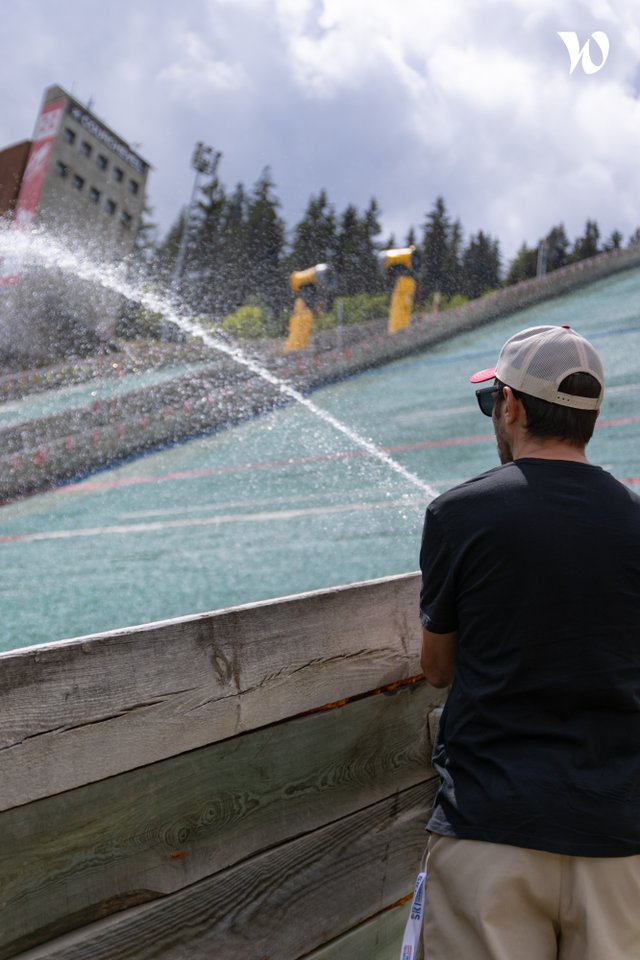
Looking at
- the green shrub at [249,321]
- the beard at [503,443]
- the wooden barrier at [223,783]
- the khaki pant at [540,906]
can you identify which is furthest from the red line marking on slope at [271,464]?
the green shrub at [249,321]

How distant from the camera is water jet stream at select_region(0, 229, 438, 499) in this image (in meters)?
14.4

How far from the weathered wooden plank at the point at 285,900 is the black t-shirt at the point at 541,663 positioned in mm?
370

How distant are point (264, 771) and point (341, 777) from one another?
20cm

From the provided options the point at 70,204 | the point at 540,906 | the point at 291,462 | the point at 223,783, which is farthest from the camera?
the point at 70,204

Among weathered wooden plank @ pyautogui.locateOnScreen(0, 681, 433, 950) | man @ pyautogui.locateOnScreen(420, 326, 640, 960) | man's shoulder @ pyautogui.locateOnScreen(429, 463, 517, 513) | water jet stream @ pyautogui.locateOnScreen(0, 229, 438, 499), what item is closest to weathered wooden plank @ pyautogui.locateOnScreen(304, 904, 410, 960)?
weathered wooden plank @ pyautogui.locateOnScreen(0, 681, 433, 950)

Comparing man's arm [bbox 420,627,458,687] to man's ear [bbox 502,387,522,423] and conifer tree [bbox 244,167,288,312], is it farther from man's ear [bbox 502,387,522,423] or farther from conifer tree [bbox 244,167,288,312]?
conifer tree [bbox 244,167,288,312]

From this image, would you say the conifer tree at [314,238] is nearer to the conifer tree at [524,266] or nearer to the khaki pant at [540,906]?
the conifer tree at [524,266]

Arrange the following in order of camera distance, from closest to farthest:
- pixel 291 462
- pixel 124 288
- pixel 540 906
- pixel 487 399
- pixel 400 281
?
pixel 540 906, pixel 487 399, pixel 291 462, pixel 400 281, pixel 124 288

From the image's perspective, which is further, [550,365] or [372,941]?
[372,941]

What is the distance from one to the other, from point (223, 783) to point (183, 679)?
0.68 ft

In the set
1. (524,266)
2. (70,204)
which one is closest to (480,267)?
(524,266)

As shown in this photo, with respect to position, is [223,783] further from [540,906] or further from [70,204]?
[70,204]

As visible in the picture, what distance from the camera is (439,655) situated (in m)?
1.34

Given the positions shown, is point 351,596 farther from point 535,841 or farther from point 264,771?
point 535,841
